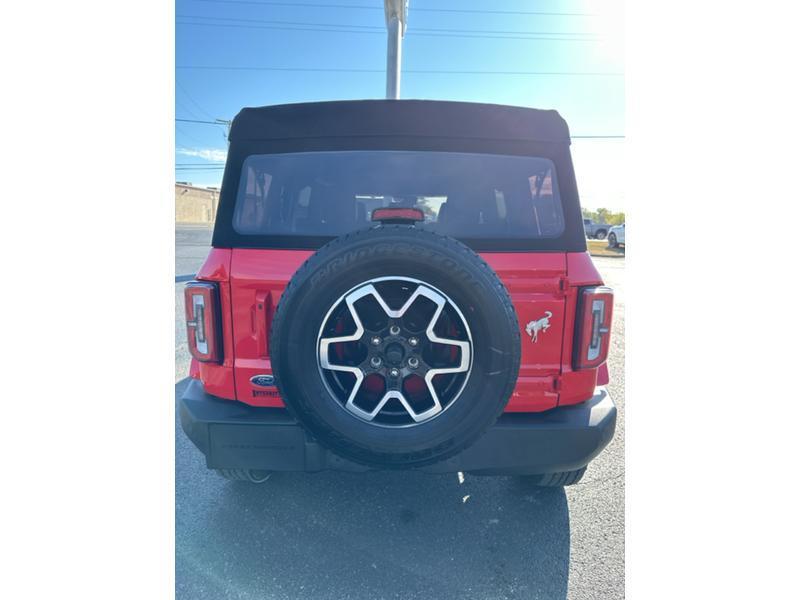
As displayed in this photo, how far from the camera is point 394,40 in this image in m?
5.67

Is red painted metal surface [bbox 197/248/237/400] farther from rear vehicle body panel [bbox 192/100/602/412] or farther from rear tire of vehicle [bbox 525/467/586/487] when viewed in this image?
rear tire of vehicle [bbox 525/467/586/487]

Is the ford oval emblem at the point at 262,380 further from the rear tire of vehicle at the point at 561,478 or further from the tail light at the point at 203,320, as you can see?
the rear tire of vehicle at the point at 561,478

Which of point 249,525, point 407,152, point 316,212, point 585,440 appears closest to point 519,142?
point 407,152

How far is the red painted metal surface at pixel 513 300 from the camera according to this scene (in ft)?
5.21

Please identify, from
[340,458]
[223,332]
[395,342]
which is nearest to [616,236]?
[395,342]

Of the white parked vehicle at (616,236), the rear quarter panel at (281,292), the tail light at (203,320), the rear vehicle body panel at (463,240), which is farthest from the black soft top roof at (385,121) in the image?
the white parked vehicle at (616,236)

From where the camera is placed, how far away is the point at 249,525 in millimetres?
1931

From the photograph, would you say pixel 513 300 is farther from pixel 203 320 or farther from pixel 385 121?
pixel 203 320

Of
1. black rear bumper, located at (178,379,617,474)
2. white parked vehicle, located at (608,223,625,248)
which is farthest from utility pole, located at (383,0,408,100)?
white parked vehicle, located at (608,223,625,248)

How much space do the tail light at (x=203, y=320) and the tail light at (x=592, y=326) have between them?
159 cm

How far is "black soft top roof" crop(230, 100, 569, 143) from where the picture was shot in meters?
1.69

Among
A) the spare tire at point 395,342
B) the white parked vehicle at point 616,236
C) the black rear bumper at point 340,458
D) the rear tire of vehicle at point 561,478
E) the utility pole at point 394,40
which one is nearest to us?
the spare tire at point 395,342

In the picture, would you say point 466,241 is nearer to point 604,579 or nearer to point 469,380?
point 469,380

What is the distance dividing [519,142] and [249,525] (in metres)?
2.34
